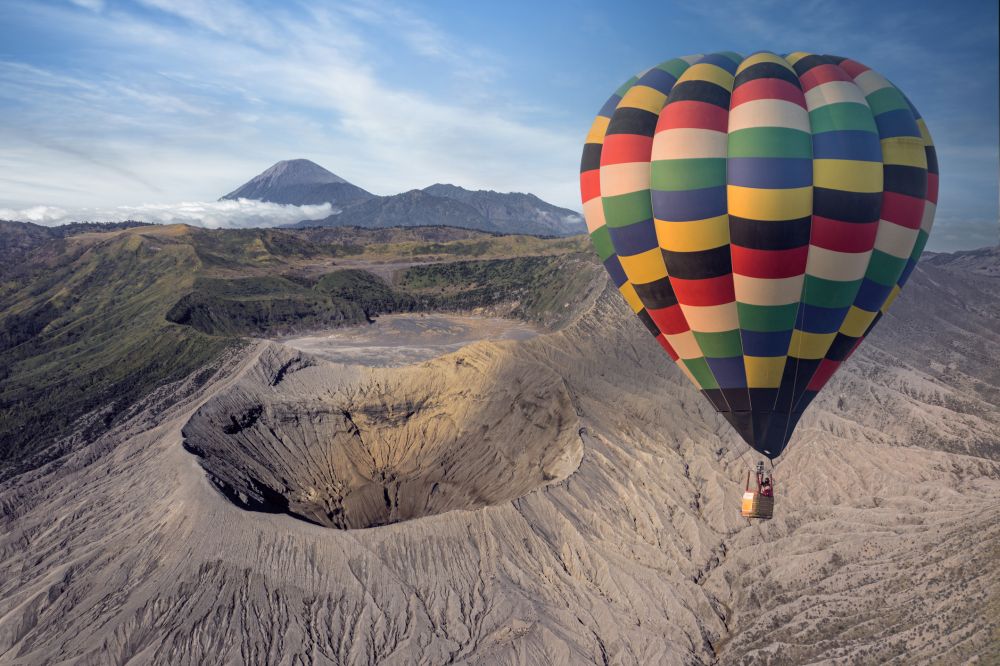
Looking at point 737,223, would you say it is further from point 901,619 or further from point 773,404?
point 901,619

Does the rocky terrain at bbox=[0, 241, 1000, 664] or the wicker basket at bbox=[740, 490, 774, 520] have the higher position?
the wicker basket at bbox=[740, 490, 774, 520]

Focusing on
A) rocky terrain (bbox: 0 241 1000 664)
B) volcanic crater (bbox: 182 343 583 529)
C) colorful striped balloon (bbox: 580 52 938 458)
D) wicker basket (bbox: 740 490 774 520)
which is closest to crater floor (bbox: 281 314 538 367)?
volcanic crater (bbox: 182 343 583 529)

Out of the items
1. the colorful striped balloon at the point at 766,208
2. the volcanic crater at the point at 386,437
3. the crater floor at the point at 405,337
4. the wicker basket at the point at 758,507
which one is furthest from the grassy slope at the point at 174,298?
the wicker basket at the point at 758,507

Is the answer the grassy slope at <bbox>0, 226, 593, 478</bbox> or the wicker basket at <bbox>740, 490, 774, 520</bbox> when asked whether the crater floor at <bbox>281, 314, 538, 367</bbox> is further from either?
the wicker basket at <bbox>740, 490, 774, 520</bbox>

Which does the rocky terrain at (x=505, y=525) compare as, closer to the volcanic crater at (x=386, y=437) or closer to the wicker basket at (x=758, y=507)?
the volcanic crater at (x=386, y=437)

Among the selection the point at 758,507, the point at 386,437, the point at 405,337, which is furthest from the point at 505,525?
the point at 405,337

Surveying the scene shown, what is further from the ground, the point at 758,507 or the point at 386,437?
the point at 758,507

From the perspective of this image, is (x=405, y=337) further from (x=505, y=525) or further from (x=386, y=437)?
(x=505, y=525)

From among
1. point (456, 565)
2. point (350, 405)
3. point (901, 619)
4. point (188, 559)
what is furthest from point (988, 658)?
point (350, 405)
